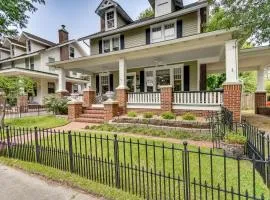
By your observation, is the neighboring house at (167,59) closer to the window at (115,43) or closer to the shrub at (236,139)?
the window at (115,43)

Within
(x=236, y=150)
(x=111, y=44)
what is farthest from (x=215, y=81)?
(x=236, y=150)

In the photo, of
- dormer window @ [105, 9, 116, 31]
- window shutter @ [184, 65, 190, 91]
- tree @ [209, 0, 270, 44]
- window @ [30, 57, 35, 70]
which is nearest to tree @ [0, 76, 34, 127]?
dormer window @ [105, 9, 116, 31]

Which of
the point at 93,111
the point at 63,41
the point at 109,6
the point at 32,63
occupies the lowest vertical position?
the point at 93,111

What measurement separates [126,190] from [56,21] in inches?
1160

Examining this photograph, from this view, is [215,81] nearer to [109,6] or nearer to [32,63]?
[109,6]

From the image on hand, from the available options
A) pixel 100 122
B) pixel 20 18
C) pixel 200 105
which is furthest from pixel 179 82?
pixel 20 18

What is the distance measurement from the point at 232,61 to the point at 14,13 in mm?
11771

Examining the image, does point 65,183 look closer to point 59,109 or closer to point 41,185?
point 41,185

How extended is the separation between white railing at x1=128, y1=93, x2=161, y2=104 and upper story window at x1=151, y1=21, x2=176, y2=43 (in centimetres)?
490

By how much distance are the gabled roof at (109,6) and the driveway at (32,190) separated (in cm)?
1579

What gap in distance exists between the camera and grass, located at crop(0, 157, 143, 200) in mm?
3730

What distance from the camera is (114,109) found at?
12.0 metres

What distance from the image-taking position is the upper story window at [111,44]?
17409 mm

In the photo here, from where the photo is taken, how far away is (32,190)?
13.5 ft
